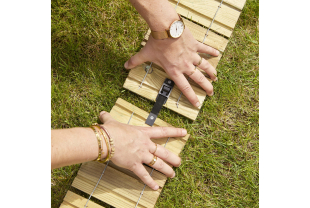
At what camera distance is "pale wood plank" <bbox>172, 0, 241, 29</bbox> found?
104 inches

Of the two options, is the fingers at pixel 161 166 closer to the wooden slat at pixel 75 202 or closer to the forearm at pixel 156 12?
the wooden slat at pixel 75 202

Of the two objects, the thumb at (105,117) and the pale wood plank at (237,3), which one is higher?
the pale wood plank at (237,3)

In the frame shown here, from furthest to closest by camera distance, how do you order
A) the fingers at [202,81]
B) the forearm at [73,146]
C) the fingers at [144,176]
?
the fingers at [202,81], the fingers at [144,176], the forearm at [73,146]

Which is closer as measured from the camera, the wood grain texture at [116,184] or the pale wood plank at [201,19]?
the wood grain texture at [116,184]

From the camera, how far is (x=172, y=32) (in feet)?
6.95

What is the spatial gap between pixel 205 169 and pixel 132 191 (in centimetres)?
82

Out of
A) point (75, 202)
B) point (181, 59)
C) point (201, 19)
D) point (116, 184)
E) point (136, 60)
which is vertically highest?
point (201, 19)

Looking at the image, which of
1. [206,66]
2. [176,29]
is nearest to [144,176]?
[206,66]

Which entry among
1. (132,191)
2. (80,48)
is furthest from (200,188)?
(80,48)

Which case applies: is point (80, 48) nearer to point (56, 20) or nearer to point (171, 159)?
point (56, 20)

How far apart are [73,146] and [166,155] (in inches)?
35.1

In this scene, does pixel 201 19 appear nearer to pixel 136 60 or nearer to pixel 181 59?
pixel 181 59

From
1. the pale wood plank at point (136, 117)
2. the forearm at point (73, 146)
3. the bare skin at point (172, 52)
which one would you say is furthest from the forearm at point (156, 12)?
the forearm at point (73, 146)

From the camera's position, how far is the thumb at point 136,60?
2373 millimetres
